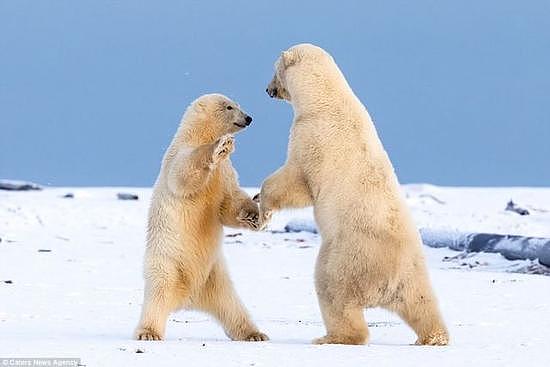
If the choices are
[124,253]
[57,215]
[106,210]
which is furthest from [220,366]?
[106,210]

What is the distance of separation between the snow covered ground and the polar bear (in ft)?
0.81

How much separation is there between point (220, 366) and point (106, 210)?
1798cm

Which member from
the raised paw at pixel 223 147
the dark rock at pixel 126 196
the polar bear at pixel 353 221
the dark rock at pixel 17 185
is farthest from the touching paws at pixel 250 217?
the dark rock at pixel 17 185

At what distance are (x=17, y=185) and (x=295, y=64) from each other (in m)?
21.6

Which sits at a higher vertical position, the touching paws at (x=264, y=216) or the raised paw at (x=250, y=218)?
the raised paw at (x=250, y=218)

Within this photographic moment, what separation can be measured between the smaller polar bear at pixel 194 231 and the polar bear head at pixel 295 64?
0.62 meters

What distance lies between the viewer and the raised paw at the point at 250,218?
737 centimetres

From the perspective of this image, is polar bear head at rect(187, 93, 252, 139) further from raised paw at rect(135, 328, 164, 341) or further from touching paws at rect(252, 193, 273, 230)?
raised paw at rect(135, 328, 164, 341)

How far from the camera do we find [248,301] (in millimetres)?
9859

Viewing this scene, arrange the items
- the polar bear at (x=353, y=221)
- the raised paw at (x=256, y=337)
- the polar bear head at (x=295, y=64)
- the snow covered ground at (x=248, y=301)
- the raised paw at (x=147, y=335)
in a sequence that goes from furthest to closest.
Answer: the polar bear head at (x=295, y=64) < the raised paw at (x=256, y=337) < the raised paw at (x=147, y=335) < the polar bear at (x=353, y=221) < the snow covered ground at (x=248, y=301)

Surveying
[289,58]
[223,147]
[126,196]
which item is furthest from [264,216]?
[126,196]

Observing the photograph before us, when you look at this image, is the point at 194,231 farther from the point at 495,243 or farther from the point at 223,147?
the point at 495,243

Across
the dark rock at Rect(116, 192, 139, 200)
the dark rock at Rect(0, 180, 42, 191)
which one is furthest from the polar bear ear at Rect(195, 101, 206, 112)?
the dark rock at Rect(0, 180, 42, 191)

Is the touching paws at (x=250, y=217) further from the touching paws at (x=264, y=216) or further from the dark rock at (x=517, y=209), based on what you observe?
the dark rock at (x=517, y=209)
